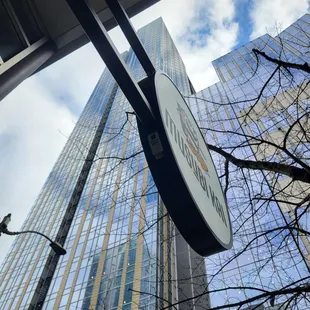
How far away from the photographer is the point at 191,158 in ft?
4.94

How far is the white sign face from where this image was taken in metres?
1.25

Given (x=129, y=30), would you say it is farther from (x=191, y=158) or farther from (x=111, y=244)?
(x=111, y=244)

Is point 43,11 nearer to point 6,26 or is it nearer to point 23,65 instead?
point 6,26

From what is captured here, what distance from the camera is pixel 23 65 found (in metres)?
1.80

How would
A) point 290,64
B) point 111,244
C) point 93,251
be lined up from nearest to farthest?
1. point 290,64
2. point 111,244
3. point 93,251

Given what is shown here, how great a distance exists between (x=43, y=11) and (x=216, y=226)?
6.45 feet

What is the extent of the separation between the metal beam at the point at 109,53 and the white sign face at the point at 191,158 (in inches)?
4.0

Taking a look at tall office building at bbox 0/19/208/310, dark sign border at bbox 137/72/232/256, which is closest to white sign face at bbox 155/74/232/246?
dark sign border at bbox 137/72/232/256

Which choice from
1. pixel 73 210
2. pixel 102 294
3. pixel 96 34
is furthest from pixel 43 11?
pixel 73 210

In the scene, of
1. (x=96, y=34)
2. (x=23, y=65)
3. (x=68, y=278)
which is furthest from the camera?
(x=68, y=278)

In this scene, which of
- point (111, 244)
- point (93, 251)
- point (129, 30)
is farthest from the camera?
point (93, 251)

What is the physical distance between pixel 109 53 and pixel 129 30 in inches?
15.7

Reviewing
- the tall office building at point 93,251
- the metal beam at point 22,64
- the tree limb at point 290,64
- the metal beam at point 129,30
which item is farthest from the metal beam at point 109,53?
the tall office building at point 93,251

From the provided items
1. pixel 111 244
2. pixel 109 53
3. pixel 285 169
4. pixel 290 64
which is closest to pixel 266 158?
pixel 285 169
